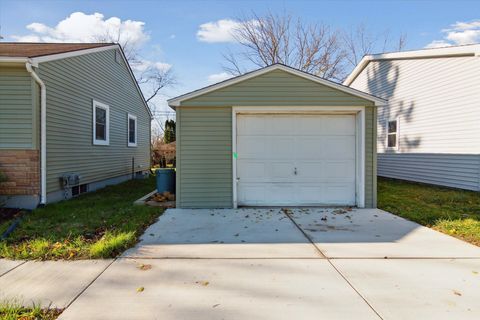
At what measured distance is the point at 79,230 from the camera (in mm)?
5367

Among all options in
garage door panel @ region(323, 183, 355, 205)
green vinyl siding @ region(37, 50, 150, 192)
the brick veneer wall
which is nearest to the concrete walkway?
garage door panel @ region(323, 183, 355, 205)

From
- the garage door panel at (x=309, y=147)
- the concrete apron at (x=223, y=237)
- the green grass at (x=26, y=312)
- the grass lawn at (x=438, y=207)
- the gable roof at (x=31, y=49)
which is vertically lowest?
the green grass at (x=26, y=312)

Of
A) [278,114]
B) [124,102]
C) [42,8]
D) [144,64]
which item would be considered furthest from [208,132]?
[144,64]

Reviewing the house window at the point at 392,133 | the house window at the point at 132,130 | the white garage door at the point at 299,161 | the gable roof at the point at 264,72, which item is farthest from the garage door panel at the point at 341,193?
the house window at the point at 132,130

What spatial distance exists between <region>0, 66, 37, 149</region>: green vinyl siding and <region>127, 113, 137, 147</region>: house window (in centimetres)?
649

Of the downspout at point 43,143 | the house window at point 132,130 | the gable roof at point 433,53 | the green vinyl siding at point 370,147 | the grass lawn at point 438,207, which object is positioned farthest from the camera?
the house window at point 132,130

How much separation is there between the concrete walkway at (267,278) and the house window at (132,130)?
936 cm

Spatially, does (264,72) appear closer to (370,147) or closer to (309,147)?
(309,147)

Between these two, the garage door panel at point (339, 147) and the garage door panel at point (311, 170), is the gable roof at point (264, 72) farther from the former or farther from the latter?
the garage door panel at point (311, 170)

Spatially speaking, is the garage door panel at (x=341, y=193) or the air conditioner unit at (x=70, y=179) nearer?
the garage door panel at (x=341, y=193)

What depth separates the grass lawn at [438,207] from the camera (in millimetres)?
5664

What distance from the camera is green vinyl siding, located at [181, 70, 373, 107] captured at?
7.36 metres

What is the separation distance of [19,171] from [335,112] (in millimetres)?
7461

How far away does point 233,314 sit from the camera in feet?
9.16
